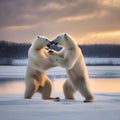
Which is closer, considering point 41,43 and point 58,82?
point 41,43

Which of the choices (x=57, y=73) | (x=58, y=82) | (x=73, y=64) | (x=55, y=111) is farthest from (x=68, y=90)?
(x=57, y=73)

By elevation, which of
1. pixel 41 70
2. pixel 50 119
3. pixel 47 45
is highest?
pixel 47 45

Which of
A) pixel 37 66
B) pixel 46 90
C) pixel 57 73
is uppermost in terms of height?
pixel 37 66

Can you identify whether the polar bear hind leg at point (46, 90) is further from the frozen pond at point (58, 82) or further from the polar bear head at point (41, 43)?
the frozen pond at point (58, 82)

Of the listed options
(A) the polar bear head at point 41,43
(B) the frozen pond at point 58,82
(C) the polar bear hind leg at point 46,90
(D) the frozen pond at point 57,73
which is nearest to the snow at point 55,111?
(C) the polar bear hind leg at point 46,90

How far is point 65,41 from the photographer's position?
497cm

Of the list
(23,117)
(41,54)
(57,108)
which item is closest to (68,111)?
(57,108)

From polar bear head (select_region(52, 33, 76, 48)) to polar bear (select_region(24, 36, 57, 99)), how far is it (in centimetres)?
14

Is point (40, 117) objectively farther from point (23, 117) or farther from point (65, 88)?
point (65, 88)

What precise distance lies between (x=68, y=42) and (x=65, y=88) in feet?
1.95

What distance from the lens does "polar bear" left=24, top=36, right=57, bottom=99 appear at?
498 cm

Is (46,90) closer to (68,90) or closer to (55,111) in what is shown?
(68,90)

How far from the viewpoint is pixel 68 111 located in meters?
3.69

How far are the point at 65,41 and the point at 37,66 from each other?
47 centimetres
